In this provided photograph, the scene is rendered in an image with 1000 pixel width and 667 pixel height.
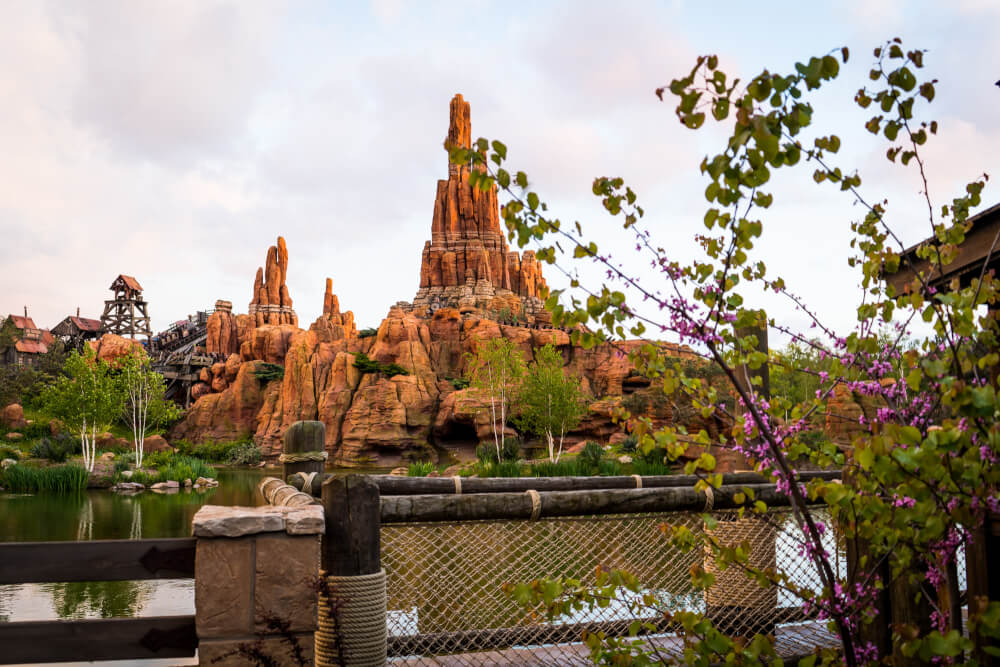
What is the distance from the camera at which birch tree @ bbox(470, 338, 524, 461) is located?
93.6 feet

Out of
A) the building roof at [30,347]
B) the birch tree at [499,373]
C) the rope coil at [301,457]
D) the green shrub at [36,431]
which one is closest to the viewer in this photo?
the rope coil at [301,457]

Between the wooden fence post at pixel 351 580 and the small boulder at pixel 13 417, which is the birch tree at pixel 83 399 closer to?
the small boulder at pixel 13 417

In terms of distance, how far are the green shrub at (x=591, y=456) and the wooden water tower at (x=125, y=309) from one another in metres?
50.9

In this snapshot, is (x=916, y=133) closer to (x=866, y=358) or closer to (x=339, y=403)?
(x=866, y=358)

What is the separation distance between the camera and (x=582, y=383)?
115ft

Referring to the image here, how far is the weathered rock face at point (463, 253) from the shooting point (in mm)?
59906

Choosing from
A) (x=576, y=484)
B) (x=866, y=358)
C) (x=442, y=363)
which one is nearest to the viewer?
(x=866, y=358)

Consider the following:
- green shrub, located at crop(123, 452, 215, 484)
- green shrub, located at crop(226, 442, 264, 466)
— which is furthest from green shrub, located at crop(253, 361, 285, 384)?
green shrub, located at crop(123, 452, 215, 484)

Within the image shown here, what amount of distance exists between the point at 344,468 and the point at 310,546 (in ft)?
98.0

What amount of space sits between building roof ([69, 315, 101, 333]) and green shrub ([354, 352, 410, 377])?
33658 mm

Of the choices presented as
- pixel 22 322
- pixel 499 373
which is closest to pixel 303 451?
pixel 499 373

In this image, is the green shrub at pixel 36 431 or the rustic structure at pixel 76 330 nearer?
the green shrub at pixel 36 431

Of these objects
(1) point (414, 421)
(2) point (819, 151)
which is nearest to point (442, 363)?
(1) point (414, 421)

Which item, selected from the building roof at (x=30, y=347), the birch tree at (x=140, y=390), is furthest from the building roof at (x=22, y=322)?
the birch tree at (x=140, y=390)
